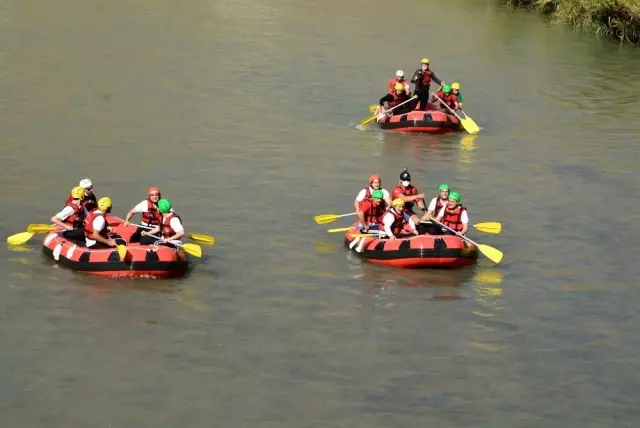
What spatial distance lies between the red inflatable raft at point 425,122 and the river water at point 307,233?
0.28m

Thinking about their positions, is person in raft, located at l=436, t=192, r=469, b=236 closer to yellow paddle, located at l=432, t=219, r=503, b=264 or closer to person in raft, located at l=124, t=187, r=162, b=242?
yellow paddle, located at l=432, t=219, r=503, b=264

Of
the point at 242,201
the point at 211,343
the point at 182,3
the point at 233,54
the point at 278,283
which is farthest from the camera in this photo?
the point at 182,3

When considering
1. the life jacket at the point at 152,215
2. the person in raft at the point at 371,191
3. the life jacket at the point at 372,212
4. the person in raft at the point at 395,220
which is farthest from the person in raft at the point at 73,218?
the person in raft at the point at 395,220

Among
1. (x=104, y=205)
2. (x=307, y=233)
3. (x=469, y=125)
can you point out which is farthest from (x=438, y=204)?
(x=469, y=125)

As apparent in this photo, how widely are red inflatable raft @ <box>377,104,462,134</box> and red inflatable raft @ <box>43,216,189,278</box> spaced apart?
11870 mm

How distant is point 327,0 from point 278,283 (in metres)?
32.9

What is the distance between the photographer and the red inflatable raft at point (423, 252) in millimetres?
20781

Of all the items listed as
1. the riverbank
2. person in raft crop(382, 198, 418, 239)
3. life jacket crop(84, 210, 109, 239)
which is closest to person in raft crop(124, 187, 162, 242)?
life jacket crop(84, 210, 109, 239)

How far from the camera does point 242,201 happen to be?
2512 cm

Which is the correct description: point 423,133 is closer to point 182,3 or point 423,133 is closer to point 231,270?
point 231,270

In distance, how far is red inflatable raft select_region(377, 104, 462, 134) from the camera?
31.1m

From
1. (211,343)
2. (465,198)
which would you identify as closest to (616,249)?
(465,198)

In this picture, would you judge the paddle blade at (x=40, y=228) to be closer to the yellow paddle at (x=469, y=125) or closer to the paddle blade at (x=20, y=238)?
the paddle blade at (x=20, y=238)

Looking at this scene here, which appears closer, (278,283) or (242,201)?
(278,283)
